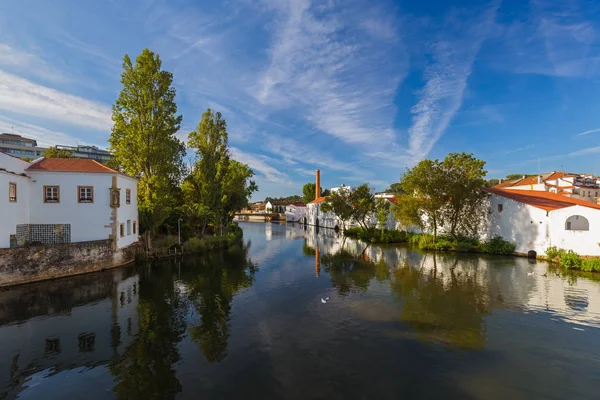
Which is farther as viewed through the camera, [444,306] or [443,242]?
[443,242]

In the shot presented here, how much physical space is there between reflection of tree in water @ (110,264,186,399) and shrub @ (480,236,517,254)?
117 feet

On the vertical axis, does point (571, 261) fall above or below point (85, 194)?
below

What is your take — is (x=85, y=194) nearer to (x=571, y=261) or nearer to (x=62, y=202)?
(x=62, y=202)

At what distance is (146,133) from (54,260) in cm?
1560

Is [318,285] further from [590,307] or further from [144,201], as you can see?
[144,201]

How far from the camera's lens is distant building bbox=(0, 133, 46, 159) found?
265 feet

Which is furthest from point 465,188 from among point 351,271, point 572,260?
point 351,271

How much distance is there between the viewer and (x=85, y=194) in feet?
81.9

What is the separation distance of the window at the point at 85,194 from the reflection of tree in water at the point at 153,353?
1148 cm

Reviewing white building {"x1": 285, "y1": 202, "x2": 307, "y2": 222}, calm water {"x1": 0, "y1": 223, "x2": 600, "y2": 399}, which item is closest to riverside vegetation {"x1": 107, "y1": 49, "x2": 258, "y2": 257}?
calm water {"x1": 0, "y1": 223, "x2": 600, "y2": 399}

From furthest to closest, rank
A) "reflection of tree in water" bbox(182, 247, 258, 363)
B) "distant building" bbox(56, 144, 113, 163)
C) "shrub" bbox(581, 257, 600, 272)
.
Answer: "distant building" bbox(56, 144, 113, 163) → "shrub" bbox(581, 257, 600, 272) → "reflection of tree in water" bbox(182, 247, 258, 363)

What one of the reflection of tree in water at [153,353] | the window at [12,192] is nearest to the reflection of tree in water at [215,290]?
the reflection of tree in water at [153,353]

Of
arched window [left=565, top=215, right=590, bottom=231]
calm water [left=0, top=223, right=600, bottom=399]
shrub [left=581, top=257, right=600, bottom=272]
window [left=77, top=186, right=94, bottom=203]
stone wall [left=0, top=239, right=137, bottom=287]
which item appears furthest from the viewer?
arched window [left=565, top=215, right=590, bottom=231]

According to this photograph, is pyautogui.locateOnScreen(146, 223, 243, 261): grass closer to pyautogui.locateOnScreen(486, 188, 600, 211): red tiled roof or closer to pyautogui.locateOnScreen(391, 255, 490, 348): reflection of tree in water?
pyautogui.locateOnScreen(391, 255, 490, 348): reflection of tree in water
